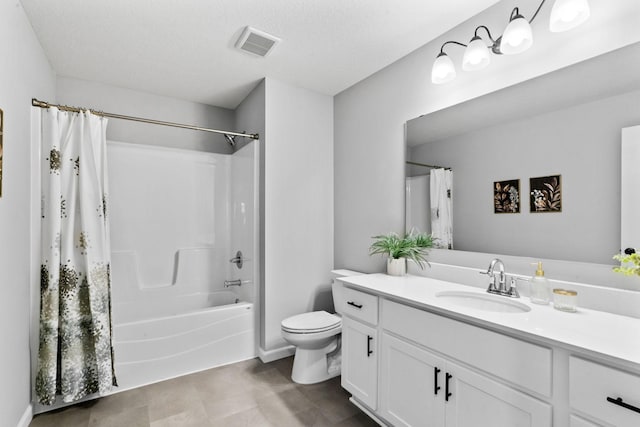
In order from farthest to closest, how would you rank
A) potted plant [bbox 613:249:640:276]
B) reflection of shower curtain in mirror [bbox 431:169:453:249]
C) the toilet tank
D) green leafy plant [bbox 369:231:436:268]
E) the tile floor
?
the toilet tank < green leafy plant [bbox 369:231:436:268] < reflection of shower curtain in mirror [bbox 431:169:453:249] < the tile floor < potted plant [bbox 613:249:640:276]

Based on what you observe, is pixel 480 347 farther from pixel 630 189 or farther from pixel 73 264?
pixel 73 264

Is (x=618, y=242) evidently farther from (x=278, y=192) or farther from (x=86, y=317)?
(x=86, y=317)

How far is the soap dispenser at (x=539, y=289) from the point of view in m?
1.40

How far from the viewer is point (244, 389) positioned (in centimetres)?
219

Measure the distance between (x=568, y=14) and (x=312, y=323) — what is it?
2.23 metres

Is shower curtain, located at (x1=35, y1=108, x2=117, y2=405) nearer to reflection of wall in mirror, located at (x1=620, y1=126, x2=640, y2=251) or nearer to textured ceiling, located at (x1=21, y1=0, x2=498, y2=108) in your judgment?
textured ceiling, located at (x1=21, y1=0, x2=498, y2=108)

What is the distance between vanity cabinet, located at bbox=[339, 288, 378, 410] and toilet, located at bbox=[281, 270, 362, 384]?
30cm

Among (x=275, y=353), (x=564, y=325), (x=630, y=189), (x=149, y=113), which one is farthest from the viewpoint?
(x=149, y=113)

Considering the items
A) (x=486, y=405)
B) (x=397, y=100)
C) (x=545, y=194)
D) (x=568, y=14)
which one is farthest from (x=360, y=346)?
(x=568, y=14)

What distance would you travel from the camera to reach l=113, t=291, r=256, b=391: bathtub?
2211mm

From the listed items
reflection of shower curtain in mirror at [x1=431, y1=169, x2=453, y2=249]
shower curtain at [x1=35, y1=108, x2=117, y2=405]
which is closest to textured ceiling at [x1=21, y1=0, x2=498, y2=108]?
shower curtain at [x1=35, y1=108, x2=117, y2=405]

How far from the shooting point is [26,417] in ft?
5.92

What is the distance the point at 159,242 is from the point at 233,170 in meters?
1.03

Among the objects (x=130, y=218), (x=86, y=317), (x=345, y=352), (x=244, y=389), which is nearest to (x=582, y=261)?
(x=345, y=352)
